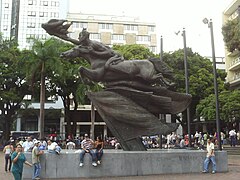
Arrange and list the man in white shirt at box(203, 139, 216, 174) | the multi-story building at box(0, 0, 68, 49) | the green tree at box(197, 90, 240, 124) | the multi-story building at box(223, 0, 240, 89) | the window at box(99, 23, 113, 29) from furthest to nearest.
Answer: the window at box(99, 23, 113, 29) < the multi-story building at box(0, 0, 68, 49) < the multi-story building at box(223, 0, 240, 89) < the green tree at box(197, 90, 240, 124) < the man in white shirt at box(203, 139, 216, 174)

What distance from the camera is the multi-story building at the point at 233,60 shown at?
150ft

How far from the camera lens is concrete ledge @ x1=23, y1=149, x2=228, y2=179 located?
12.6 m

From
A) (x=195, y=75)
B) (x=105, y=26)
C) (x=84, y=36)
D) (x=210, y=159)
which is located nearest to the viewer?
(x=210, y=159)

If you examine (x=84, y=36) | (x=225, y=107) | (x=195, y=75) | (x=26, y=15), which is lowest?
(x=225, y=107)

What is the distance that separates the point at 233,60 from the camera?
4925 centimetres

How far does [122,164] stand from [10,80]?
27.3 meters

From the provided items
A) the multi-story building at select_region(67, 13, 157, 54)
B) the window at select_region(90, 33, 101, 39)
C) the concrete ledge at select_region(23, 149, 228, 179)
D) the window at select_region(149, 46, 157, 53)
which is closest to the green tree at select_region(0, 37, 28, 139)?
the concrete ledge at select_region(23, 149, 228, 179)

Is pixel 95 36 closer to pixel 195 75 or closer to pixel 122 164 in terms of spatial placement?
pixel 195 75

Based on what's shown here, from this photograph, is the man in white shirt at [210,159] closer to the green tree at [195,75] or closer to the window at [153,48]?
the green tree at [195,75]

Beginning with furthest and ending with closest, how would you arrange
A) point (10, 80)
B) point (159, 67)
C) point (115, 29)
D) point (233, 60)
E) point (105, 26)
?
point (115, 29) < point (105, 26) < point (233, 60) < point (10, 80) < point (159, 67)

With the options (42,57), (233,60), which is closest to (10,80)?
(42,57)

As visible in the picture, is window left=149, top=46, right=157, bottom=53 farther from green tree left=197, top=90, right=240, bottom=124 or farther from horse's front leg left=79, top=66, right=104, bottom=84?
horse's front leg left=79, top=66, right=104, bottom=84

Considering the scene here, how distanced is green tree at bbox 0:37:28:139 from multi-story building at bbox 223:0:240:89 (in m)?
27.4

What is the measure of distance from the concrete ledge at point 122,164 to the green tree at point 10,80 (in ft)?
78.6
